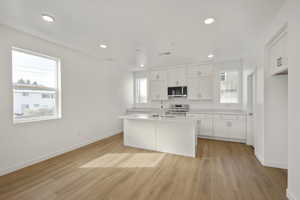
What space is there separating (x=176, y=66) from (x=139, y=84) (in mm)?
1954

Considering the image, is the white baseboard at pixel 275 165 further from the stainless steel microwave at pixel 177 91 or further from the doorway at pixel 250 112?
the stainless steel microwave at pixel 177 91

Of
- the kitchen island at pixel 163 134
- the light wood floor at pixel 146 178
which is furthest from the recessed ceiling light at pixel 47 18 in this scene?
the light wood floor at pixel 146 178

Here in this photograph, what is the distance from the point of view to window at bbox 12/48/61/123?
2.51 m

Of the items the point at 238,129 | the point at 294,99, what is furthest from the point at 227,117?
the point at 294,99

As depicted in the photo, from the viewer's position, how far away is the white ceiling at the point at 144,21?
1.79m

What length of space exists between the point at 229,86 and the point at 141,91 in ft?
11.8

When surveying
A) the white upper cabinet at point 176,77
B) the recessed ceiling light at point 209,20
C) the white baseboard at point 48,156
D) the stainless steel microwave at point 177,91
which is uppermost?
the recessed ceiling light at point 209,20

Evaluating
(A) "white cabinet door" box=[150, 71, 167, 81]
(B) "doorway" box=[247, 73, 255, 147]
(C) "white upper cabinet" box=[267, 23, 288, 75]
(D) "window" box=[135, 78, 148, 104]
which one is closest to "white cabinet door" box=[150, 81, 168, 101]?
(A) "white cabinet door" box=[150, 71, 167, 81]

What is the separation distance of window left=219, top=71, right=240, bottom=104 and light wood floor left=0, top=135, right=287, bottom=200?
2001mm

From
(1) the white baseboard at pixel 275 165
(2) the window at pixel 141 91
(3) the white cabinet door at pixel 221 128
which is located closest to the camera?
(1) the white baseboard at pixel 275 165

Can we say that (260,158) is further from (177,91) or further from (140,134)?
(177,91)

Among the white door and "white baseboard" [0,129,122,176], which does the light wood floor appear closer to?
"white baseboard" [0,129,122,176]

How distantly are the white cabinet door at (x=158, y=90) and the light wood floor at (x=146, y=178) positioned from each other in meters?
2.77

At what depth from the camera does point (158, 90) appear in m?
5.56
